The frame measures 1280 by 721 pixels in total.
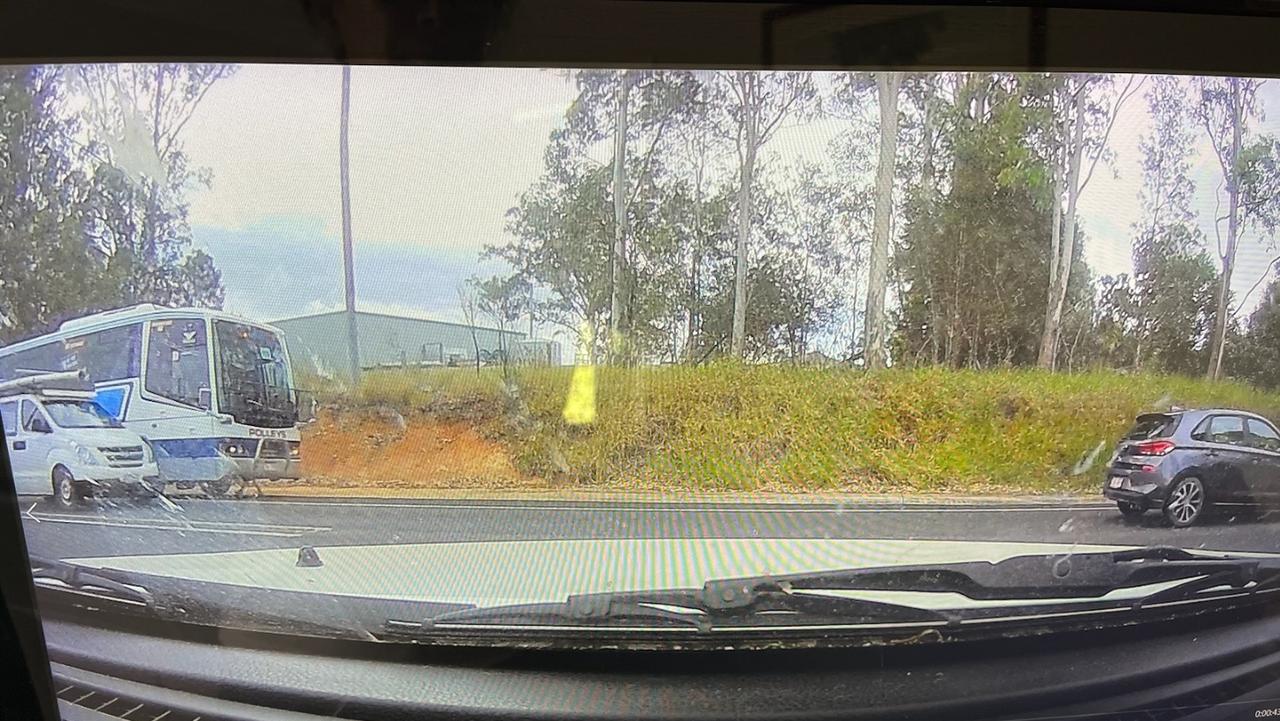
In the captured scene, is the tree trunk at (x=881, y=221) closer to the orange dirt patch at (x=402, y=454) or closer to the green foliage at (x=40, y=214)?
the orange dirt patch at (x=402, y=454)

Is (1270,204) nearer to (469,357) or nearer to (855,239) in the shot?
(855,239)

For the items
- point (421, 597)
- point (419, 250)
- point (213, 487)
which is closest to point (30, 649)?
point (213, 487)

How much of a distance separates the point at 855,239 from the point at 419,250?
1659 millimetres

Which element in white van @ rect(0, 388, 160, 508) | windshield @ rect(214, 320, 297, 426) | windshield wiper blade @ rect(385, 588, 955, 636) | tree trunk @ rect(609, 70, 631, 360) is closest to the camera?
windshield wiper blade @ rect(385, 588, 955, 636)

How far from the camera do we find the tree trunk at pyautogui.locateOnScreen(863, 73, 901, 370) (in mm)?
3428

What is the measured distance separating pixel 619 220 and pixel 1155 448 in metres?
2.07

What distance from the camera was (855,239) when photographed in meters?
3.52

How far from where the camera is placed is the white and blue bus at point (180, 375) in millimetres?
3039

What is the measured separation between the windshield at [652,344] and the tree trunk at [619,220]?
15 mm

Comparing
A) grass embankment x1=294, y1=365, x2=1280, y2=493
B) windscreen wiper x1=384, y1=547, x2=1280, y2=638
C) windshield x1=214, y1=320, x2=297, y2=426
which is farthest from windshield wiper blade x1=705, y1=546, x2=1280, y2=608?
windshield x1=214, y1=320, x2=297, y2=426

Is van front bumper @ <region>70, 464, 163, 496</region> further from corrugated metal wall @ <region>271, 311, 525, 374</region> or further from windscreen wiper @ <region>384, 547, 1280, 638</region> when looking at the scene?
windscreen wiper @ <region>384, 547, 1280, 638</region>

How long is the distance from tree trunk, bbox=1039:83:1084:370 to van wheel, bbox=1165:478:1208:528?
650mm

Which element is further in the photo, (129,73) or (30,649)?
(129,73)

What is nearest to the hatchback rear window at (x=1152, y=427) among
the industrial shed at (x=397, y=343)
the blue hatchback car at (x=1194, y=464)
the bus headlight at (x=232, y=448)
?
the blue hatchback car at (x=1194, y=464)
